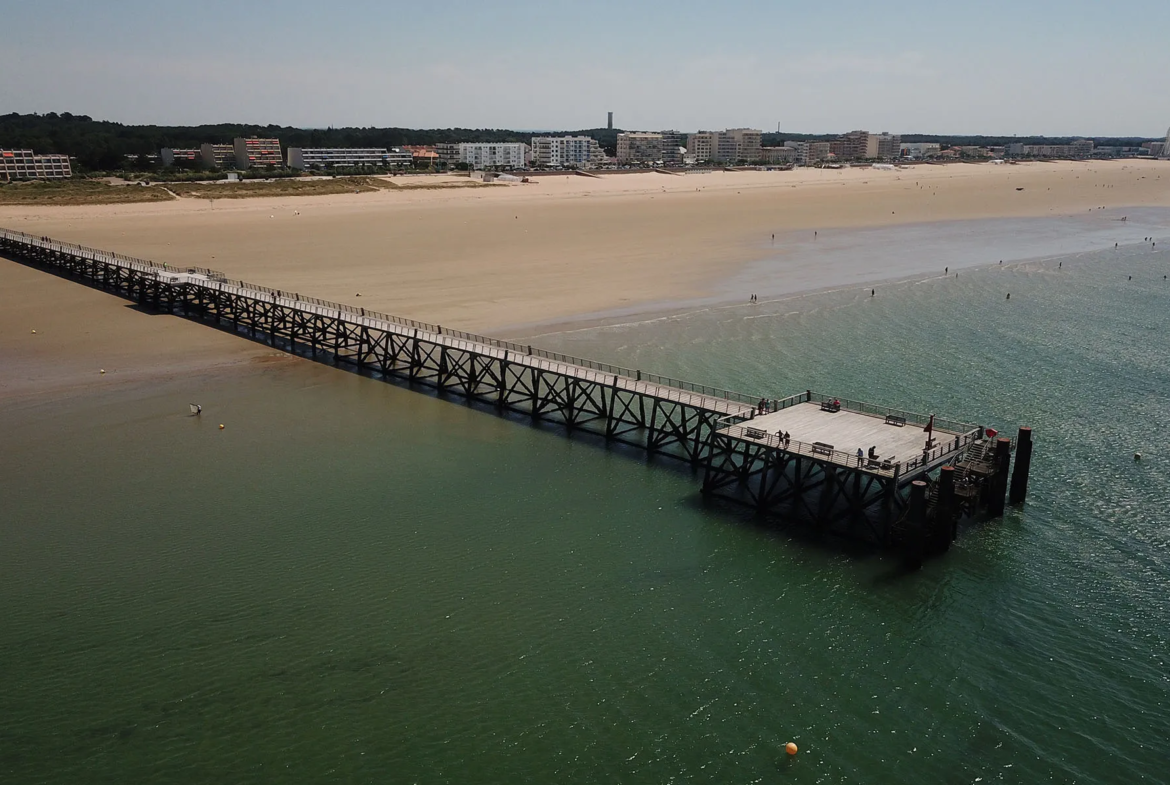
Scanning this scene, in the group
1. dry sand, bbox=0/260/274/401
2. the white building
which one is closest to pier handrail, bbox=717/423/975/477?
dry sand, bbox=0/260/274/401

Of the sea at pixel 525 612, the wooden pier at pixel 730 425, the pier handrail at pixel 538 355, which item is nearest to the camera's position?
the sea at pixel 525 612

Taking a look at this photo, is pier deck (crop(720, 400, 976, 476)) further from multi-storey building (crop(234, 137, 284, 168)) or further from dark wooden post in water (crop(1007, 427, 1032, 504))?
multi-storey building (crop(234, 137, 284, 168))

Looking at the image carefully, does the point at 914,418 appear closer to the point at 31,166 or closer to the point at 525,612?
the point at 525,612

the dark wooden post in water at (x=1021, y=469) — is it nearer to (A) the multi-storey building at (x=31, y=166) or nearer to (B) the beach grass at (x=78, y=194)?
(B) the beach grass at (x=78, y=194)

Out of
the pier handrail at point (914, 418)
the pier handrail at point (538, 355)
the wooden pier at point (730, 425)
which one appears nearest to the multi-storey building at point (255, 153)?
the pier handrail at point (538, 355)

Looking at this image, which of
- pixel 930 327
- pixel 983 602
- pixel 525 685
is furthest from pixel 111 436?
pixel 930 327

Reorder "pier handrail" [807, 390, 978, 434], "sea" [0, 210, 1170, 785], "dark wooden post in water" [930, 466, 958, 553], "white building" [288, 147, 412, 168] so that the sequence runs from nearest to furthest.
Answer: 1. "sea" [0, 210, 1170, 785]
2. "dark wooden post in water" [930, 466, 958, 553]
3. "pier handrail" [807, 390, 978, 434]
4. "white building" [288, 147, 412, 168]
